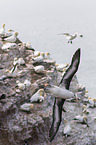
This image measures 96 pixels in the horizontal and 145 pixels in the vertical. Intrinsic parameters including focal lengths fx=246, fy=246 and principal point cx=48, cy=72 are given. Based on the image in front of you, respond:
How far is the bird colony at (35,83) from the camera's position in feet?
23.5

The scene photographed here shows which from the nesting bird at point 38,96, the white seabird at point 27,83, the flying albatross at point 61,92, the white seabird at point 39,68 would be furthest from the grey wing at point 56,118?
Result: the white seabird at point 39,68

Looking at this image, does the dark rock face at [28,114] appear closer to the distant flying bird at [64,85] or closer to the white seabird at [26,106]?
the white seabird at [26,106]

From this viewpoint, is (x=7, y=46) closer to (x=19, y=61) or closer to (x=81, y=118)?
(x=19, y=61)

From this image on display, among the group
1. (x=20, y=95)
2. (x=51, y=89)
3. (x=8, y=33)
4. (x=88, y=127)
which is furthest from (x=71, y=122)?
(x=8, y=33)

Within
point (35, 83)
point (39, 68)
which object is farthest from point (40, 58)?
point (35, 83)

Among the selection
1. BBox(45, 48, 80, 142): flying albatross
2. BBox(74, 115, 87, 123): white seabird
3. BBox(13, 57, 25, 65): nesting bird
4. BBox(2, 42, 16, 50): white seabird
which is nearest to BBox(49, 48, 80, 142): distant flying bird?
BBox(45, 48, 80, 142): flying albatross

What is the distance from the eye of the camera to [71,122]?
368 inches

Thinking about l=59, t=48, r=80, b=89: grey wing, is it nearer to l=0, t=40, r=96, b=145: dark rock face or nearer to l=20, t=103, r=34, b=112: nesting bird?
l=20, t=103, r=34, b=112: nesting bird

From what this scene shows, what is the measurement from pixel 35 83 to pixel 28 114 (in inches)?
46.9

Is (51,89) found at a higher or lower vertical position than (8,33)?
lower

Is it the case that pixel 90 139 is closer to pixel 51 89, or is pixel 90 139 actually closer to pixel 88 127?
pixel 88 127

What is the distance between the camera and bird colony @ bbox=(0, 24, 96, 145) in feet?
23.5

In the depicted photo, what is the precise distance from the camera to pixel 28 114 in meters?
8.12

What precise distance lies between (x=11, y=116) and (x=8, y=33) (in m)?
4.28
